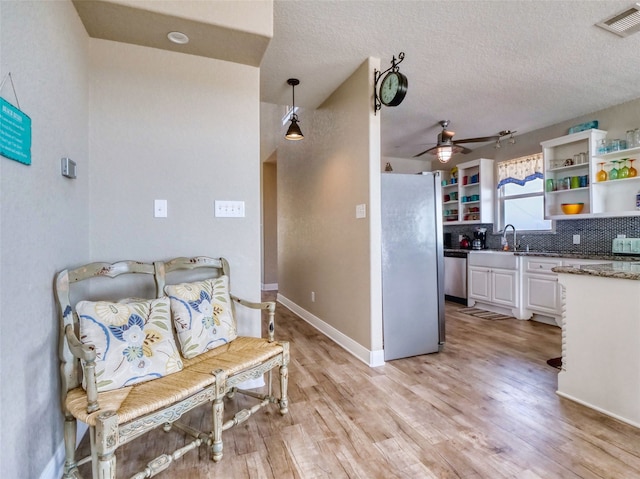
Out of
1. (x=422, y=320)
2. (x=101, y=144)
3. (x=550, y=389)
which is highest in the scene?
(x=101, y=144)

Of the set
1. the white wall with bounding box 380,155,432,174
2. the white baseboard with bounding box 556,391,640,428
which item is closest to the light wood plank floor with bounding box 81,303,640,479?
the white baseboard with bounding box 556,391,640,428

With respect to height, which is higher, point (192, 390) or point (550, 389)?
point (192, 390)

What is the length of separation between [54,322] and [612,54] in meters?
4.42

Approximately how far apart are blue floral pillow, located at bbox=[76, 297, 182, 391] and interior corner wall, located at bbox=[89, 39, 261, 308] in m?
0.60

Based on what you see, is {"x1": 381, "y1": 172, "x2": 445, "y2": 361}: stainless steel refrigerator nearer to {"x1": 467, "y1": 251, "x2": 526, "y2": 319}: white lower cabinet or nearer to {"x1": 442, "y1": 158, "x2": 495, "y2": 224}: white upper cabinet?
{"x1": 467, "y1": 251, "x2": 526, "y2": 319}: white lower cabinet

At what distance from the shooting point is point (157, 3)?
1.79m

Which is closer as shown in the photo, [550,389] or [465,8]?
A: [465,8]

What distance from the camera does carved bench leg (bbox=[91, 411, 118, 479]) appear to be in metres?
1.18

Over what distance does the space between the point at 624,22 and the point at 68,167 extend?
12.3ft

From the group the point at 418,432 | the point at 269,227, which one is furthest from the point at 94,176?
the point at 269,227

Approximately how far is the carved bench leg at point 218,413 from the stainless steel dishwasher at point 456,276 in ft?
15.1

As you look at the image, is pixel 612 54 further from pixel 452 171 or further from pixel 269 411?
pixel 269 411

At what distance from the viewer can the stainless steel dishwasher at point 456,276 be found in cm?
530

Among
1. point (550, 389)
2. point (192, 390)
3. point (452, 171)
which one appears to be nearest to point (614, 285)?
point (550, 389)
